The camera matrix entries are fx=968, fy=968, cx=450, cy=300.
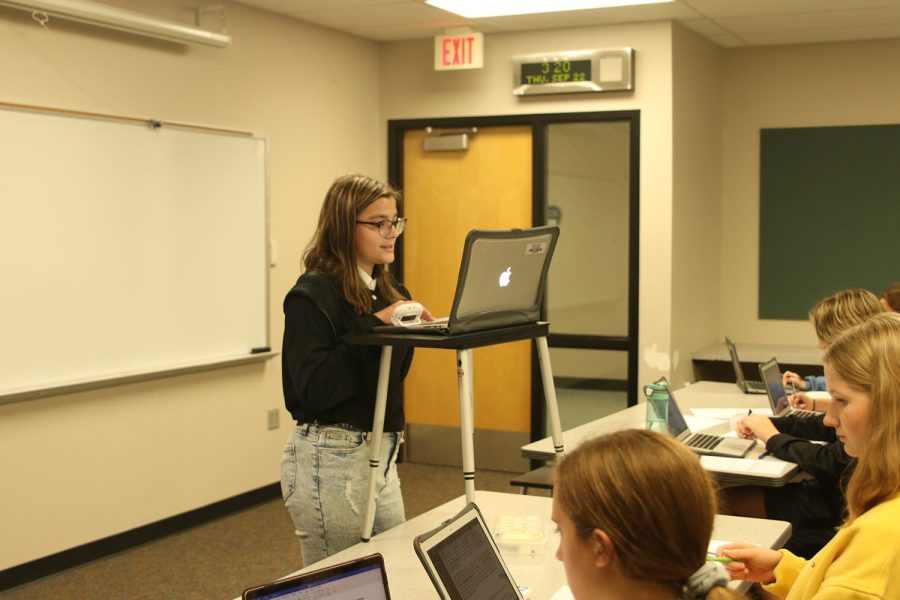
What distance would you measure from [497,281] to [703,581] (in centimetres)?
104

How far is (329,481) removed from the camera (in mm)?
2314

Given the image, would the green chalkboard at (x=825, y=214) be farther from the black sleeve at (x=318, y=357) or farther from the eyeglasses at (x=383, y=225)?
the black sleeve at (x=318, y=357)

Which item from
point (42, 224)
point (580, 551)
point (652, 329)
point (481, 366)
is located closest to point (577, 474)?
point (580, 551)

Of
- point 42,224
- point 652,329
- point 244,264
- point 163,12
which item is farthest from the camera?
point 652,329

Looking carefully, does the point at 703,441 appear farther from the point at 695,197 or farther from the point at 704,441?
the point at 695,197

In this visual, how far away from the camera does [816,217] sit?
6.14 metres

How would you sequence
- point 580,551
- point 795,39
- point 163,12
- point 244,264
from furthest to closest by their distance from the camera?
1. point 795,39
2. point 244,264
3. point 163,12
4. point 580,551

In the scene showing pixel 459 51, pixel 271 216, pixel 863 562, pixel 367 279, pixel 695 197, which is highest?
pixel 459 51

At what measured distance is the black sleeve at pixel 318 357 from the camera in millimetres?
2260

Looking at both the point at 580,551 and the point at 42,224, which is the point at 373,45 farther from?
the point at 580,551

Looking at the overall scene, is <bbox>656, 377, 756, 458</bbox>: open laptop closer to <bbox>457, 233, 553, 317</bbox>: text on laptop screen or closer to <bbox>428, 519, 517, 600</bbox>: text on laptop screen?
<bbox>457, 233, 553, 317</bbox>: text on laptop screen

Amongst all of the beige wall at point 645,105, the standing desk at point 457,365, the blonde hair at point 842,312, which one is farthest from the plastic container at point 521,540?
the beige wall at point 645,105

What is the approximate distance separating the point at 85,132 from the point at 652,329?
3.18 meters

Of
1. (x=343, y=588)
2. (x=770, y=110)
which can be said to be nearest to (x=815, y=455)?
(x=343, y=588)
